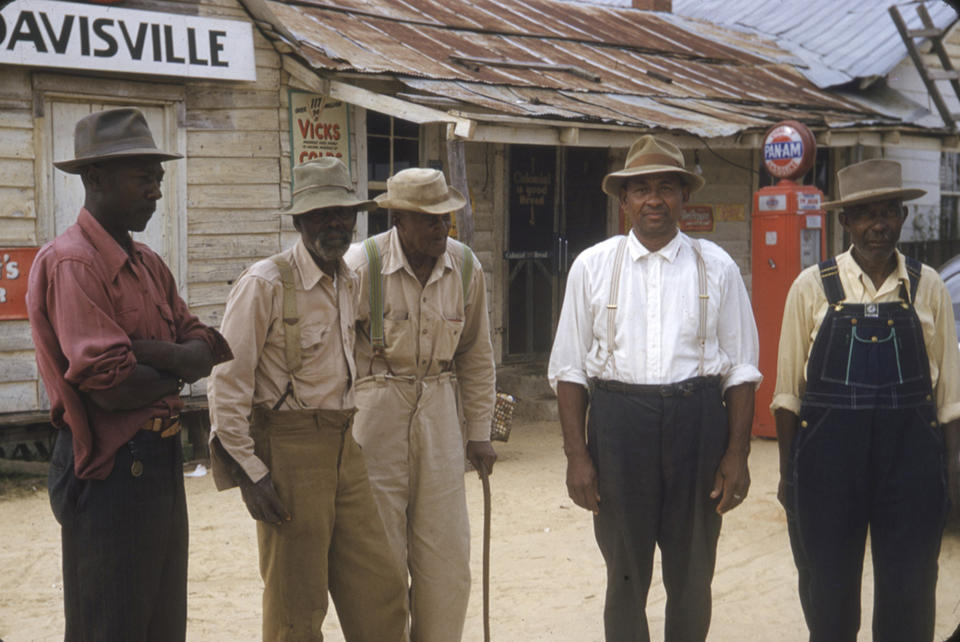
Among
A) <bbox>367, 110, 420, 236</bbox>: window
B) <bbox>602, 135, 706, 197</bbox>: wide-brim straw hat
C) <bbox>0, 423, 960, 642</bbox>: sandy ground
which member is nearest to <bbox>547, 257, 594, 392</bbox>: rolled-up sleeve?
<bbox>602, 135, 706, 197</bbox>: wide-brim straw hat

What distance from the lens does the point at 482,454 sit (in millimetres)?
4039

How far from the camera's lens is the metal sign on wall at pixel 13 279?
7516mm

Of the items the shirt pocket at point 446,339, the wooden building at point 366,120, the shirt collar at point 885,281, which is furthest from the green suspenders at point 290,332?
the wooden building at point 366,120

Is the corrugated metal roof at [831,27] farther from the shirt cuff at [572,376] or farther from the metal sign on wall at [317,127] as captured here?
the shirt cuff at [572,376]

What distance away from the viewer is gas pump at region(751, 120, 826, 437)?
324 inches

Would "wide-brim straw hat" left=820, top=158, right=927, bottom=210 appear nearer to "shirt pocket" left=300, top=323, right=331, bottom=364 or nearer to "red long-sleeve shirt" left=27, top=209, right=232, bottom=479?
"shirt pocket" left=300, top=323, right=331, bottom=364

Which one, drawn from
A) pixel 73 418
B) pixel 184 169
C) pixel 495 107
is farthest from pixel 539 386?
pixel 73 418

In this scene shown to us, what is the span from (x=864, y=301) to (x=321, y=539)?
6.49 feet

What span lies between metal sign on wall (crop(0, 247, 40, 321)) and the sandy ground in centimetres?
133

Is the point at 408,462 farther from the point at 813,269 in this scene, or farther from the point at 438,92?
the point at 438,92

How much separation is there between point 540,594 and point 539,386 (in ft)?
16.7

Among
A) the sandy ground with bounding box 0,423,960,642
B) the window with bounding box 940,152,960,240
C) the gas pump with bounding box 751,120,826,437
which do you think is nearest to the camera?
the sandy ground with bounding box 0,423,960,642

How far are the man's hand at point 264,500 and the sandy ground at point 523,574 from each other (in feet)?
5.41

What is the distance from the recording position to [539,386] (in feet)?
34.0
